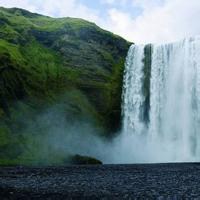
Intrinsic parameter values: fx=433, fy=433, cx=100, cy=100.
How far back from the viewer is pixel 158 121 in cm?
8175

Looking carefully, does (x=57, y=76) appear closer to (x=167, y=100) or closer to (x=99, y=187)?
(x=167, y=100)

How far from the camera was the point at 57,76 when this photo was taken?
86.9 meters

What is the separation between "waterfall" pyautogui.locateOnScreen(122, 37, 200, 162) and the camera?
78000 millimetres

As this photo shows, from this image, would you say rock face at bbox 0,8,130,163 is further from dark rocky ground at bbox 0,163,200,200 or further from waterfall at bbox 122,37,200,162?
dark rocky ground at bbox 0,163,200,200

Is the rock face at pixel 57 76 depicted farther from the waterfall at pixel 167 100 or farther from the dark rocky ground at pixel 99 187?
the dark rocky ground at pixel 99 187

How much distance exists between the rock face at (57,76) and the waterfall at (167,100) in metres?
3.60

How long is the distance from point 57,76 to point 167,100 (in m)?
22.3

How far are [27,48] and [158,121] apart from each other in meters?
32.5

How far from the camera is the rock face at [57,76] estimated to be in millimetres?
74688

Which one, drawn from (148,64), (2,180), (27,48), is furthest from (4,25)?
(2,180)

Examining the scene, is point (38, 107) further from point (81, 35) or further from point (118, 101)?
point (81, 35)

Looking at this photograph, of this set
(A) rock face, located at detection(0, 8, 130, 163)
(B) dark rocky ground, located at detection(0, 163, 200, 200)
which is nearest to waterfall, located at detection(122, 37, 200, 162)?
(A) rock face, located at detection(0, 8, 130, 163)

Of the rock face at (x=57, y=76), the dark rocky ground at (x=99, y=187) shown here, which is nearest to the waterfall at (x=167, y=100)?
the rock face at (x=57, y=76)

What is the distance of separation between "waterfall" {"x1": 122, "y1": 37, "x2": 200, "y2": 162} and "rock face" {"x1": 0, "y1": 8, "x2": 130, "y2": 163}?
360 centimetres
